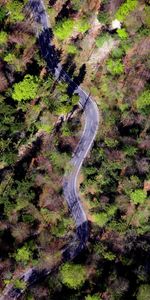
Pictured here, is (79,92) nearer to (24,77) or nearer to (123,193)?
(24,77)

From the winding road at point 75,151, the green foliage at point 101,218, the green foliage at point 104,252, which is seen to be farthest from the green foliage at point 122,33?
the green foliage at point 104,252

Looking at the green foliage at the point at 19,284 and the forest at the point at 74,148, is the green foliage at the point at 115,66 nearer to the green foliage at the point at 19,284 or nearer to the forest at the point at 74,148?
the forest at the point at 74,148

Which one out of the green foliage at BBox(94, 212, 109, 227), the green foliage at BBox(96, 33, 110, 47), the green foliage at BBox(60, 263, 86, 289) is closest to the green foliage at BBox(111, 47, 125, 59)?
the green foliage at BBox(96, 33, 110, 47)

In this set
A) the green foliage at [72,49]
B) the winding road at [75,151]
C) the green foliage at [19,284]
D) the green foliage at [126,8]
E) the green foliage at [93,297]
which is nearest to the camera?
the green foliage at [93,297]

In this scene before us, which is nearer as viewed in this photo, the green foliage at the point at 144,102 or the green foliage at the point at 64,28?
the green foliage at the point at 144,102

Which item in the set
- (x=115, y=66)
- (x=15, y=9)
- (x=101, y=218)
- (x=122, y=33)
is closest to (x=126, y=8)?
(x=122, y=33)

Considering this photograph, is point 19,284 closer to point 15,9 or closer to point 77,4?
point 15,9

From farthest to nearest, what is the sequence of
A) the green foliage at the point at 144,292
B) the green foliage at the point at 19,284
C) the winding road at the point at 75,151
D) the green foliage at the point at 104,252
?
the winding road at the point at 75,151 < the green foliage at the point at 19,284 < the green foliage at the point at 104,252 < the green foliage at the point at 144,292

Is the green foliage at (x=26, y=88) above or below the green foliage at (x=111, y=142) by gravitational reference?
above
